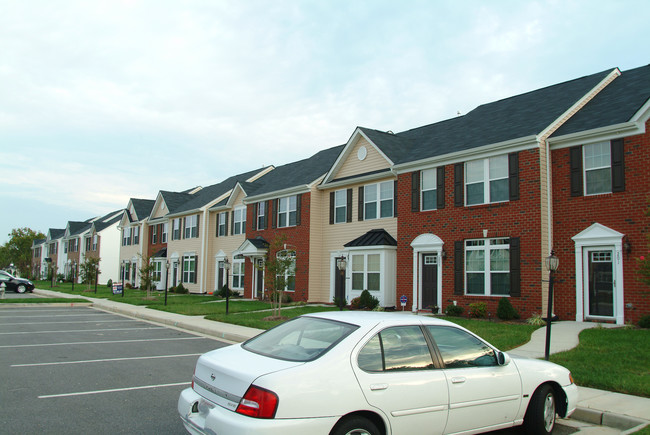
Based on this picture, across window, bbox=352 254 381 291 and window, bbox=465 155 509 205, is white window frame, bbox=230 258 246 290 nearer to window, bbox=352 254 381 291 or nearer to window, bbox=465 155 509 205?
window, bbox=352 254 381 291

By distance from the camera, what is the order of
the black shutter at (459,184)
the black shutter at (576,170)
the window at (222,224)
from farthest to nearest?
the window at (222,224), the black shutter at (459,184), the black shutter at (576,170)

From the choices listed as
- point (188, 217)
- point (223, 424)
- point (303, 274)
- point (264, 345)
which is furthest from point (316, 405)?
point (188, 217)

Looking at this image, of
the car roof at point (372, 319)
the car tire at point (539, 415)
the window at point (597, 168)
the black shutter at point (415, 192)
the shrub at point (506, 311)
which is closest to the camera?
the car roof at point (372, 319)

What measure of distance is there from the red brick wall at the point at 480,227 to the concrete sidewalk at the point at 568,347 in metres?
1.80

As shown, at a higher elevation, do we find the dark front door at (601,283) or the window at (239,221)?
the window at (239,221)

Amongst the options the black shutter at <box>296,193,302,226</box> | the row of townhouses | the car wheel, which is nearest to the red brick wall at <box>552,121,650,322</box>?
the row of townhouses

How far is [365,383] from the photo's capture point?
4633mm

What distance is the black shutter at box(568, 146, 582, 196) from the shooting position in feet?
52.1

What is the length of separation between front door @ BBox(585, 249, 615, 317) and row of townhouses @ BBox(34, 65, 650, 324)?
3 centimetres

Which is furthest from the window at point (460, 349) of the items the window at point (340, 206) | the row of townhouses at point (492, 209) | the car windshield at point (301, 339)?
the window at point (340, 206)

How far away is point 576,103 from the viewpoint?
17219mm

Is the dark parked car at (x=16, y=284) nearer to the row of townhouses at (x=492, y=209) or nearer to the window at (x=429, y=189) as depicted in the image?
the row of townhouses at (x=492, y=209)

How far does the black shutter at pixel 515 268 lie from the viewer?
53.8ft

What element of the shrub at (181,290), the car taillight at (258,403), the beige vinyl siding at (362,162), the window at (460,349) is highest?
the beige vinyl siding at (362,162)
